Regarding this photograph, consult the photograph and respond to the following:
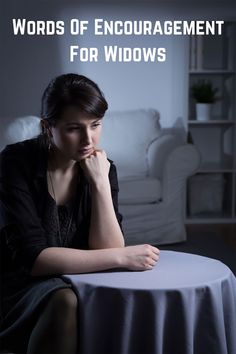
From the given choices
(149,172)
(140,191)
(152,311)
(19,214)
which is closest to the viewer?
(152,311)

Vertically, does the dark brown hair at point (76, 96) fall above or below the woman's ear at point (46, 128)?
above

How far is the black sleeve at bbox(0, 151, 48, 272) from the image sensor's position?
3.88ft

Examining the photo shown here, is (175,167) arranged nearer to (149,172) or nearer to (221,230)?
(149,172)

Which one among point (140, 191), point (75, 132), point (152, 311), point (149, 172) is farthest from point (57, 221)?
point (149, 172)

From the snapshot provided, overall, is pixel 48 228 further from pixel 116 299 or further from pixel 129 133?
pixel 129 133

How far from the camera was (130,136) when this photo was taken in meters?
→ 2.96

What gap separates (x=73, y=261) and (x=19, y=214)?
0.15 metres

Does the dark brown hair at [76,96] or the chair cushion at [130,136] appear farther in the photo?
the chair cushion at [130,136]

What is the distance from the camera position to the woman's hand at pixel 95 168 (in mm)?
1271

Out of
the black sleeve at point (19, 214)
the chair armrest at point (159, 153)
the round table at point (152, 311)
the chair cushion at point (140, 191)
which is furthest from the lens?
the chair armrest at point (159, 153)

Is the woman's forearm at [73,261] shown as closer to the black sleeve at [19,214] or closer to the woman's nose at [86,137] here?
the black sleeve at [19,214]

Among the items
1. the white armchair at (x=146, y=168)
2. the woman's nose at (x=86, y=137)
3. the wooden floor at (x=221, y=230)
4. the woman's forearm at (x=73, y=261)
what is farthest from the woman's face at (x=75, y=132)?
the wooden floor at (x=221, y=230)

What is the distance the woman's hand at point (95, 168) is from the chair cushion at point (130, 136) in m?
1.59

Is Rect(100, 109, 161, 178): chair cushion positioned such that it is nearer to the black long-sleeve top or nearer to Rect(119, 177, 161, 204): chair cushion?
Rect(119, 177, 161, 204): chair cushion
